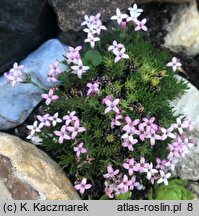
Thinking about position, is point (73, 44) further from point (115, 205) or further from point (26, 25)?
point (115, 205)

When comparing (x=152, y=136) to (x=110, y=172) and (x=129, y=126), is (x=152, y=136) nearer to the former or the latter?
(x=129, y=126)

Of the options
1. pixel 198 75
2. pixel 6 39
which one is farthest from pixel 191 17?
pixel 6 39

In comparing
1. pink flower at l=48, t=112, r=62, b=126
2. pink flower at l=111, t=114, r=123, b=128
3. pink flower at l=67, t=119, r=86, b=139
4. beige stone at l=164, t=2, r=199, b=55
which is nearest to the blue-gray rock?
pink flower at l=48, t=112, r=62, b=126

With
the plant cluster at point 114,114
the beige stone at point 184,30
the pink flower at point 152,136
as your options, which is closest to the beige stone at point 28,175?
the plant cluster at point 114,114

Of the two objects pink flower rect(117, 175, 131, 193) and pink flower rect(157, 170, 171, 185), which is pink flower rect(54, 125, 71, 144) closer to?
pink flower rect(117, 175, 131, 193)

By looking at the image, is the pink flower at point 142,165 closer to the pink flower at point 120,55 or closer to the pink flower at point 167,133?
the pink flower at point 167,133
